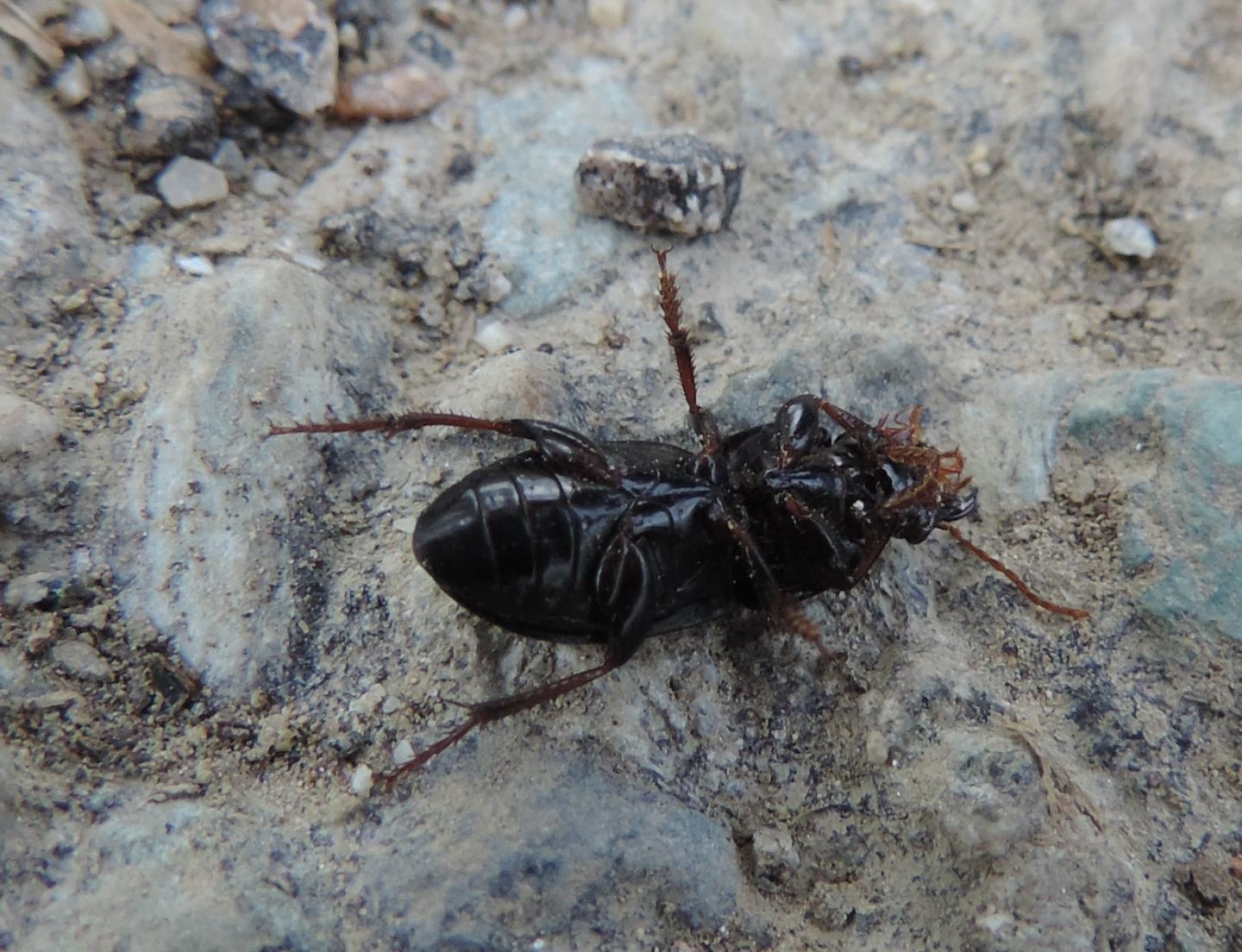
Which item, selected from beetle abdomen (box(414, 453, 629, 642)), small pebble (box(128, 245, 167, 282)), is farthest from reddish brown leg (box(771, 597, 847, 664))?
small pebble (box(128, 245, 167, 282))

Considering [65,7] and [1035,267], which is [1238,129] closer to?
[1035,267]

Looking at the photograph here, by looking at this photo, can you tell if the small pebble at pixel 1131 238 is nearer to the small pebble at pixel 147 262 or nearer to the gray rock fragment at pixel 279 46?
the gray rock fragment at pixel 279 46

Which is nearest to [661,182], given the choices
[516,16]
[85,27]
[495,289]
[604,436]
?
[495,289]

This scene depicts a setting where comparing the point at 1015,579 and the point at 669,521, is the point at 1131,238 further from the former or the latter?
the point at 669,521

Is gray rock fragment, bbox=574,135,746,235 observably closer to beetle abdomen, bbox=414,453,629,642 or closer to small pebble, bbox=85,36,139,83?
beetle abdomen, bbox=414,453,629,642

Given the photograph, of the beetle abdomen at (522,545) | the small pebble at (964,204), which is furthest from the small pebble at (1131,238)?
the beetle abdomen at (522,545)

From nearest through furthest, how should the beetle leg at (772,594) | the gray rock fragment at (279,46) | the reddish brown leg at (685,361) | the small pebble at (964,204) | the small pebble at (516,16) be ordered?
the beetle leg at (772,594), the reddish brown leg at (685,361), the gray rock fragment at (279,46), the small pebble at (964,204), the small pebble at (516,16)

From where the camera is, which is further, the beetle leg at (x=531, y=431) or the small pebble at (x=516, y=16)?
the small pebble at (x=516, y=16)
